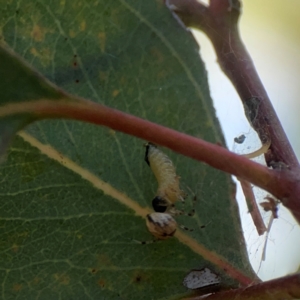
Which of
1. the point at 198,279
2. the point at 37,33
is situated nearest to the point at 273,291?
the point at 198,279

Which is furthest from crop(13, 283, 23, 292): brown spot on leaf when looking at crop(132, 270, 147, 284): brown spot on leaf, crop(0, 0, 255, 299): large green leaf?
crop(132, 270, 147, 284): brown spot on leaf

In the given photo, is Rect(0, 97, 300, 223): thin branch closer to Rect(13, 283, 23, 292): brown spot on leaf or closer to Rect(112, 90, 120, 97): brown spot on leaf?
Rect(112, 90, 120, 97): brown spot on leaf

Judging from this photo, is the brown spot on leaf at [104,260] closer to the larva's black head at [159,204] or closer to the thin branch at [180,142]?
the larva's black head at [159,204]

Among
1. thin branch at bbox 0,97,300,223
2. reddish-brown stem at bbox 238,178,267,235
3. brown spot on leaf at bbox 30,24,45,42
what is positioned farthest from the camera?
reddish-brown stem at bbox 238,178,267,235

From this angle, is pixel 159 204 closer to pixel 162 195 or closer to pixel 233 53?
pixel 162 195

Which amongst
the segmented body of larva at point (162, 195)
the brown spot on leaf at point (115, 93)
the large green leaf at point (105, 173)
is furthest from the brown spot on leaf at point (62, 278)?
the brown spot on leaf at point (115, 93)

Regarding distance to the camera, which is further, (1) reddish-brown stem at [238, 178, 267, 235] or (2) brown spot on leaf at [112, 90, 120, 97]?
(1) reddish-brown stem at [238, 178, 267, 235]
